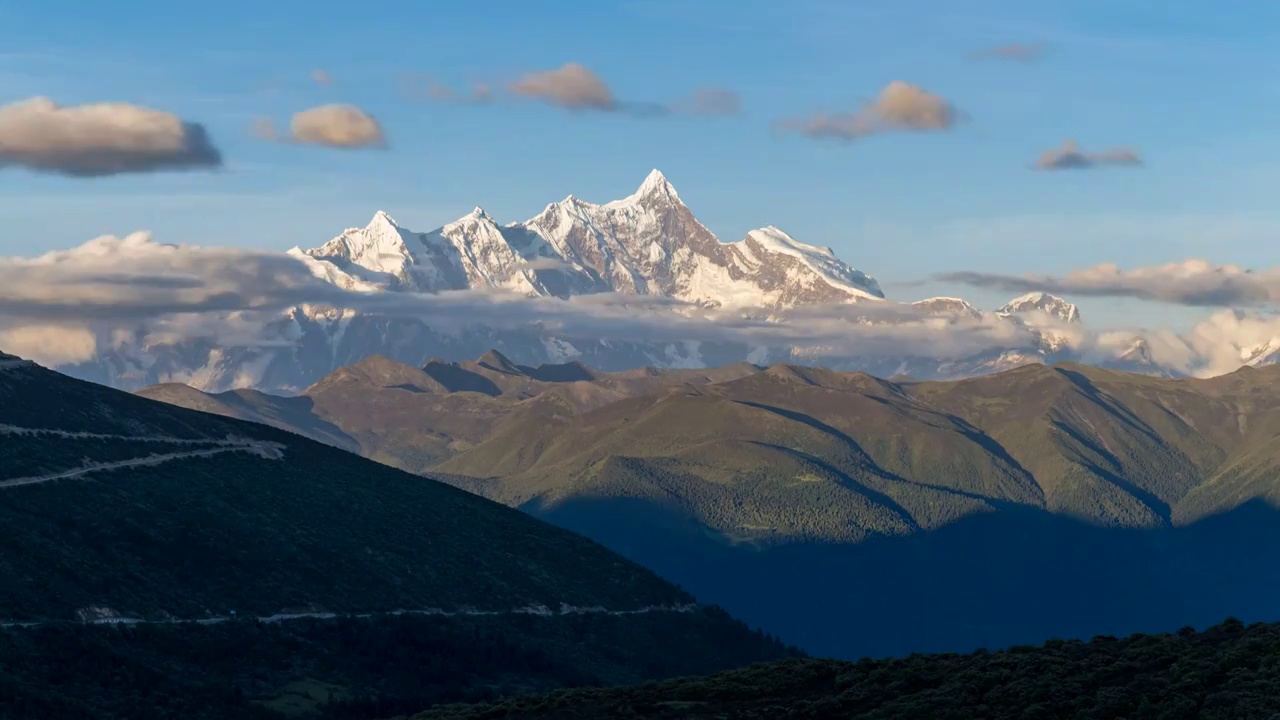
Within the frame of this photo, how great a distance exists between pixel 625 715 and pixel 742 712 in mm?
10279

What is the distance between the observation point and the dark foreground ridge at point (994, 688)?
12125 centimetres

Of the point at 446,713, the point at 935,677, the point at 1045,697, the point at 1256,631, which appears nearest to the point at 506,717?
the point at 446,713

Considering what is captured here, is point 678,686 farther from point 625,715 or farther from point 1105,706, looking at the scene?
point 1105,706

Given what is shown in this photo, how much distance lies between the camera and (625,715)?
145000 millimetres

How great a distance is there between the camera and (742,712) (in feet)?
461

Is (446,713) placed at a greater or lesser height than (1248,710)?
lesser

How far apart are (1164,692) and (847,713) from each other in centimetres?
2566

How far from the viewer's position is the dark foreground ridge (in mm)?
121250

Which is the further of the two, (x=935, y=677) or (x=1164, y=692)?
(x=935, y=677)

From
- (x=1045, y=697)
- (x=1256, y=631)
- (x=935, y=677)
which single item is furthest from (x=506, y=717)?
(x=1256, y=631)

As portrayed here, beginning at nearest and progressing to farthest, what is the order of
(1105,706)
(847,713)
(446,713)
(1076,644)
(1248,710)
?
1. (1248,710)
2. (1105,706)
3. (847,713)
4. (1076,644)
5. (446,713)

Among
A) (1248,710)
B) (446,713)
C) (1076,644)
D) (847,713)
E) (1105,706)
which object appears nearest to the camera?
(1248,710)

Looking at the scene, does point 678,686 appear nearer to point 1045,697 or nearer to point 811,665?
point 811,665

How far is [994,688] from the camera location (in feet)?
434
